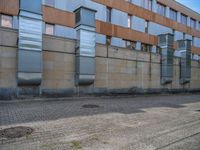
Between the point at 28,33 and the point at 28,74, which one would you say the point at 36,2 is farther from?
the point at 28,74

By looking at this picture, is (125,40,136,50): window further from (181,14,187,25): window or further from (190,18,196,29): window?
(190,18,196,29): window

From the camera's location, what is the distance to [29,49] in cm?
1137

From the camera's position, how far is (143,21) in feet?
84.4

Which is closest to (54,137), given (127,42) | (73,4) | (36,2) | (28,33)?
(28,33)

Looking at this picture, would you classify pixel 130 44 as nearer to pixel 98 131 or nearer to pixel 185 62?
pixel 185 62

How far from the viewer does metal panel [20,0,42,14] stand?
11.3 meters

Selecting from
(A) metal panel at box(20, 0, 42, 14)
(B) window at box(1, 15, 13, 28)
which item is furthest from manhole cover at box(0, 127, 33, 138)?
(B) window at box(1, 15, 13, 28)

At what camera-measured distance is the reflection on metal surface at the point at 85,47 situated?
1362 centimetres

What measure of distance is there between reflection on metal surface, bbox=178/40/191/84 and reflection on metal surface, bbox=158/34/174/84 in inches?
104

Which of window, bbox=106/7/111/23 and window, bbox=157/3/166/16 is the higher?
window, bbox=157/3/166/16

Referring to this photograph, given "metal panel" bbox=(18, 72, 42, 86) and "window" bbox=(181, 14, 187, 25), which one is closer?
"metal panel" bbox=(18, 72, 42, 86)

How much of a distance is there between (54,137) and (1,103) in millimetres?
6097

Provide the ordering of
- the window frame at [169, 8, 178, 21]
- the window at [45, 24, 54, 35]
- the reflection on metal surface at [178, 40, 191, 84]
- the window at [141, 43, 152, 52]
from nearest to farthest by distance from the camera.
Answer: the window at [45, 24, 54, 35], the reflection on metal surface at [178, 40, 191, 84], the window at [141, 43, 152, 52], the window frame at [169, 8, 178, 21]

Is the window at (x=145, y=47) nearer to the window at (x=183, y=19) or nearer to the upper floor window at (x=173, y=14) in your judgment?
the upper floor window at (x=173, y=14)
